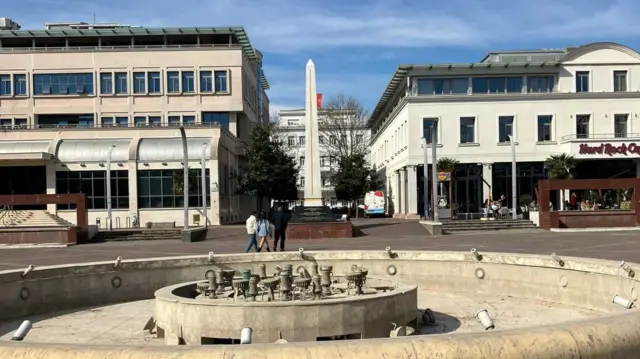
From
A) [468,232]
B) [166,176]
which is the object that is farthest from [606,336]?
[166,176]

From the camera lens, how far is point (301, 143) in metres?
120

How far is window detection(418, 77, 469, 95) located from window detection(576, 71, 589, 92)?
9137 millimetres

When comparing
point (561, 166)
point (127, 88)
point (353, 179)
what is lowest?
point (353, 179)

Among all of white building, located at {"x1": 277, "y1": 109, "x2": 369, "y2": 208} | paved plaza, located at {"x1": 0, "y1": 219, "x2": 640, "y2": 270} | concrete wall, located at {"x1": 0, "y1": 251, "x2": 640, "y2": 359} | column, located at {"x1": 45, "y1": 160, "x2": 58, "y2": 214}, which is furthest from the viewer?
white building, located at {"x1": 277, "y1": 109, "x2": 369, "y2": 208}

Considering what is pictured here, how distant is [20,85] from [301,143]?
2607 inches

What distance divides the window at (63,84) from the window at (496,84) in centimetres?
3388

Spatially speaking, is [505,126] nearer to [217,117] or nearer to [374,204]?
[374,204]

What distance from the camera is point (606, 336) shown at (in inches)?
137

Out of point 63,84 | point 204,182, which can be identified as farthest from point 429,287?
point 63,84

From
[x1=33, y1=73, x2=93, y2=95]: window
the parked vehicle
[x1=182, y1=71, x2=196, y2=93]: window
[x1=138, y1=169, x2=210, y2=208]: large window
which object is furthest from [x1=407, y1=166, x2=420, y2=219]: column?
[x1=33, y1=73, x2=93, y2=95]: window

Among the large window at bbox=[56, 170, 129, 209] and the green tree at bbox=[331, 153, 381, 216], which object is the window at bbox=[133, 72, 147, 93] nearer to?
the large window at bbox=[56, 170, 129, 209]

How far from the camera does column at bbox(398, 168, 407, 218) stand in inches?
2309

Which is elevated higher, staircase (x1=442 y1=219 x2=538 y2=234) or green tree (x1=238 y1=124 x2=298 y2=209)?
green tree (x1=238 y1=124 x2=298 y2=209)

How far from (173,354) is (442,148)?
169 ft
